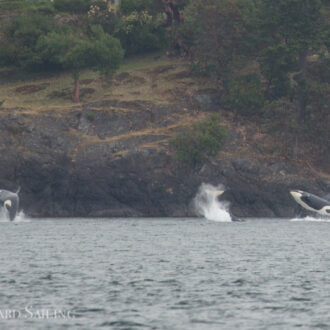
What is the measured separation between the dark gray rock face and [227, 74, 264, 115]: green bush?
20.7 feet

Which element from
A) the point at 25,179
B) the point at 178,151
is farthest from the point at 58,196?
the point at 178,151

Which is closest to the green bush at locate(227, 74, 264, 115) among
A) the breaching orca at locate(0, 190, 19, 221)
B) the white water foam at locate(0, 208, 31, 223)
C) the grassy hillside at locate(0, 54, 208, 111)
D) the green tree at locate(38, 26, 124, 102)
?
the grassy hillside at locate(0, 54, 208, 111)

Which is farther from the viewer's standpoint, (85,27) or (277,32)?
(85,27)

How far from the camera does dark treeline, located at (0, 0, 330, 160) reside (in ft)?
396

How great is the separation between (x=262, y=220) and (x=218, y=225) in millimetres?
8372

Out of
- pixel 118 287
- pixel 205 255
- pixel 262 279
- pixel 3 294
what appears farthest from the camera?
pixel 205 255

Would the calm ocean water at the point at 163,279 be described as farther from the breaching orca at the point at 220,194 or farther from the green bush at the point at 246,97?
the green bush at the point at 246,97

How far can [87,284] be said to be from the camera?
150 feet

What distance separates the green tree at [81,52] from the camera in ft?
420

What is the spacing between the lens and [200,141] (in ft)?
363

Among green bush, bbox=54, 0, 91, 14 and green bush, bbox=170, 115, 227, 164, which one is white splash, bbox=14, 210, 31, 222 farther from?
green bush, bbox=54, 0, 91, 14

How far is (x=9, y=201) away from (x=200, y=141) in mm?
29691

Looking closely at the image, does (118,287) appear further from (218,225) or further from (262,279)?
(218,225)

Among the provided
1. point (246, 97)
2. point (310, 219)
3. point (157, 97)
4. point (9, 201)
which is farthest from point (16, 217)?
point (246, 97)
